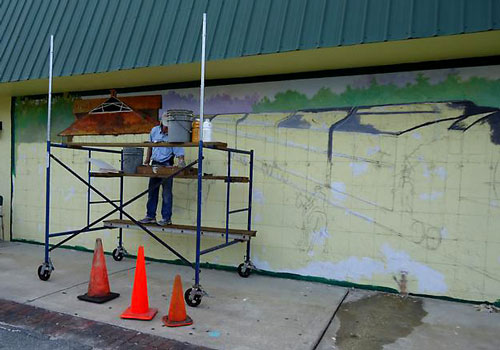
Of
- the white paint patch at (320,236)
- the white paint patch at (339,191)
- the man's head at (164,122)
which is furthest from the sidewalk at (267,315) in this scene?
the man's head at (164,122)

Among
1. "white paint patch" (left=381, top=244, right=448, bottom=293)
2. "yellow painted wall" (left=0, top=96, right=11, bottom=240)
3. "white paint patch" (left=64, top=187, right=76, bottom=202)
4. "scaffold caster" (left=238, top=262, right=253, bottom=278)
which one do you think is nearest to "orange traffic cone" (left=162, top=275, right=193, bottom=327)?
"scaffold caster" (left=238, top=262, right=253, bottom=278)

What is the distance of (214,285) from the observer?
18.9 ft

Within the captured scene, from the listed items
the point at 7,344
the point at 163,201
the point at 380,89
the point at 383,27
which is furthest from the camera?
the point at 163,201

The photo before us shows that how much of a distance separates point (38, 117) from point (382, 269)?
7009mm

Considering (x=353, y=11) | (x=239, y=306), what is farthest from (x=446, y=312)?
(x=353, y=11)

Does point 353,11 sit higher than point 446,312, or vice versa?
point 353,11

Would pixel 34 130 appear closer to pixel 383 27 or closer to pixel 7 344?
pixel 7 344

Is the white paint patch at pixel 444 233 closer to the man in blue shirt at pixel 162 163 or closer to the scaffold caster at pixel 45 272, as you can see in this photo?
the man in blue shirt at pixel 162 163

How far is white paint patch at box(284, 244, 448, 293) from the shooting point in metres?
→ 5.38

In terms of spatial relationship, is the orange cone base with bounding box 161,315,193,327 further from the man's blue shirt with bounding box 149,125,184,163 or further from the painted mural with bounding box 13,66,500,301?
the man's blue shirt with bounding box 149,125,184,163

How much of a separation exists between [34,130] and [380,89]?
6680mm

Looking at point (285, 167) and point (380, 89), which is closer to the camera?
point (380, 89)

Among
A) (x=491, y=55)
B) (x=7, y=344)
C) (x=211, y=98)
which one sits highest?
(x=491, y=55)

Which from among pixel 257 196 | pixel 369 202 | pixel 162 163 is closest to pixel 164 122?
pixel 162 163
